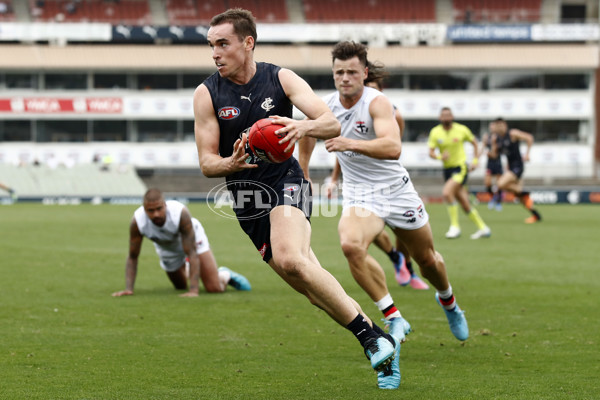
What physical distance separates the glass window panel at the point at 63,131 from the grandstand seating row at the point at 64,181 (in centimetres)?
1058

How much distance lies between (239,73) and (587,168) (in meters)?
45.0

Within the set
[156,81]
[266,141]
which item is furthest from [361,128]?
[156,81]

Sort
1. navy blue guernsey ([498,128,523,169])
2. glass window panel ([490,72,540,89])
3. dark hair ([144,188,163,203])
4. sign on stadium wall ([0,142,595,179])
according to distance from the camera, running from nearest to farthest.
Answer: dark hair ([144,188,163,203])
navy blue guernsey ([498,128,523,169])
sign on stadium wall ([0,142,595,179])
glass window panel ([490,72,540,89])

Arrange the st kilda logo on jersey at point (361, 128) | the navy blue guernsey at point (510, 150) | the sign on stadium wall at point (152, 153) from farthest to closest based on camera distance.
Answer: the sign on stadium wall at point (152, 153)
the navy blue guernsey at point (510, 150)
the st kilda logo on jersey at point (361, 128)

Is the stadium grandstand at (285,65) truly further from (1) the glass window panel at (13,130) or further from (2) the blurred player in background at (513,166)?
(2) the blurred player in background at (513,166)

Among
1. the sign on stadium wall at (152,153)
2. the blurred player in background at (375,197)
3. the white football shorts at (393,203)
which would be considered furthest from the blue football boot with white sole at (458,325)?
the sign on stadium wall at (152,153)

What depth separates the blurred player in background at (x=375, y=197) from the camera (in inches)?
284

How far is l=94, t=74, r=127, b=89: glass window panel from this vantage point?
5138cm

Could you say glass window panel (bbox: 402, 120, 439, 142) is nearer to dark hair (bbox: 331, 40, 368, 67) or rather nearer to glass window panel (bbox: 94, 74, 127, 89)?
glass window panel (bbox: 94, 74, 127, 89)

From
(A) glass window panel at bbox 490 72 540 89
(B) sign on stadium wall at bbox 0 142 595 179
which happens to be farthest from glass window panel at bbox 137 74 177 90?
(A) glass window panel at bbox 490 72 540 89

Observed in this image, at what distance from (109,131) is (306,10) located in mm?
13662

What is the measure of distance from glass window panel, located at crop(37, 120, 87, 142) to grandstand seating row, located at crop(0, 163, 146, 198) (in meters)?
10.6

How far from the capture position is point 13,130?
5084 centimetres

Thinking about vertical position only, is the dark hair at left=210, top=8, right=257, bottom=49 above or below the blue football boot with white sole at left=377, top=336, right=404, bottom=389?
above
